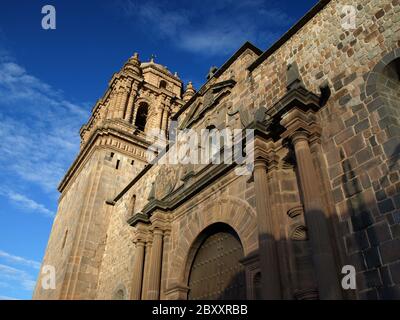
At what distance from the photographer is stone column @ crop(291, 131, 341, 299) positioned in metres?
4.97

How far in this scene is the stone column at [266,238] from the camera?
5773 mm

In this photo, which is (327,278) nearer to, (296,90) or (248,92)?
(296,90)

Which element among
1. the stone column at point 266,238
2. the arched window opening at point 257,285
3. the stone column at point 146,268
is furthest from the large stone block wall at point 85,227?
the stone column at point 266,238

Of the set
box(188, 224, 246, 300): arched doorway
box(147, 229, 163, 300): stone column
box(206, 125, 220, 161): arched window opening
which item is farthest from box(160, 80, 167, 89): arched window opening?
box(188, 224, 246, 300): arched doorway

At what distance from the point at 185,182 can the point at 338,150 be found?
4952 mm

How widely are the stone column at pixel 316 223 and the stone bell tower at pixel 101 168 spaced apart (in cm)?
1096

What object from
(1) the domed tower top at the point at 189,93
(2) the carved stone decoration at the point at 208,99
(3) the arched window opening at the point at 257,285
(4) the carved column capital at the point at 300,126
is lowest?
(3) the arched window opening at the point at 257,285

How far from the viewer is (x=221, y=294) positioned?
25.6ft

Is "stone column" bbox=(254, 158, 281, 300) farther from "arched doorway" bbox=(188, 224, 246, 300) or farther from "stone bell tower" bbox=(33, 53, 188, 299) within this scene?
"stone bell tower" bbox=(33, 53, 188, 299)

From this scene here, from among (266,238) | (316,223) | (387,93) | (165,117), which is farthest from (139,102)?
(316,223)

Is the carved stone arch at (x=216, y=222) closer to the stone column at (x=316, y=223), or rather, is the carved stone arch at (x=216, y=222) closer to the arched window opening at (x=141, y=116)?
the stone column at (x=316, y=223)

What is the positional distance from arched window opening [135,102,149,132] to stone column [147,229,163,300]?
14754mm
